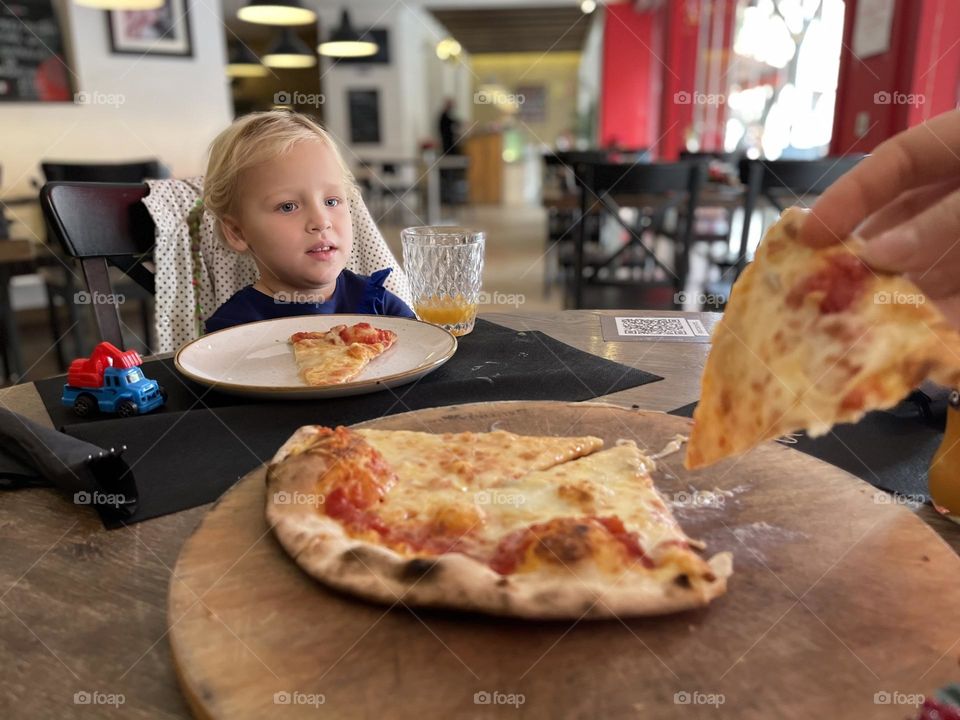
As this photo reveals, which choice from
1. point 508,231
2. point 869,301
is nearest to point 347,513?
point 869,301

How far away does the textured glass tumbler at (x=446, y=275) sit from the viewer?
144 cm

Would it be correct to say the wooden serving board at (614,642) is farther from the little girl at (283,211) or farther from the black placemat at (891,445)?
the little girl at (283,211)

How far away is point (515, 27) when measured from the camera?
1463 centimetres

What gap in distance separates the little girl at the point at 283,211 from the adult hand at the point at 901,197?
113 centimetres

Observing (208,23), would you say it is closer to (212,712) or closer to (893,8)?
(893,8)

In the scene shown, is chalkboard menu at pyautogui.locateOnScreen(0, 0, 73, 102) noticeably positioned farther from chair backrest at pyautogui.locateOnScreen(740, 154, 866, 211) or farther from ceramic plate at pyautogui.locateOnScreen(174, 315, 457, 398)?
ceramic plate at pyautogui.locateOnScreen(174, 315, 457, 398)

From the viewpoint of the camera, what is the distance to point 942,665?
0.50m

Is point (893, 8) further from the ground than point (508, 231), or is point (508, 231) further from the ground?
point (893, 8)

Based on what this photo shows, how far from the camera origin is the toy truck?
1.02 metres

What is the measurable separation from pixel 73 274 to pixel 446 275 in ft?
10.4

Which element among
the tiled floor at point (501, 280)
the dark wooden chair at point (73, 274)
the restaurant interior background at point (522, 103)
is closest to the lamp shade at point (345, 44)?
the restaurant interior background at point (522, 103)

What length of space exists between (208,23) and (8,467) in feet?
21.0

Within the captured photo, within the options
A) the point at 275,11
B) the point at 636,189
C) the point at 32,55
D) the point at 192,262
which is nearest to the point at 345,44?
the point at 275,11

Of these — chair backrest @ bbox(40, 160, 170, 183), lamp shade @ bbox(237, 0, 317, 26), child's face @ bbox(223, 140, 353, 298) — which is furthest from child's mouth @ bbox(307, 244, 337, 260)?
lamp shade @ bbox(237, 0, 317, 26)
